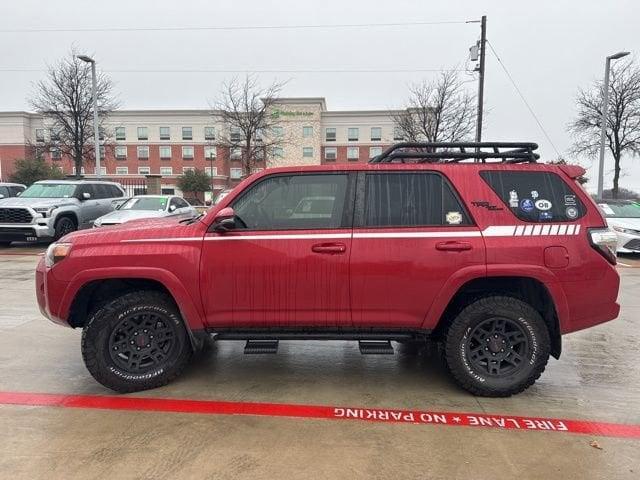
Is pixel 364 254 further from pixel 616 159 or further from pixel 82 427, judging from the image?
pixel 616 159

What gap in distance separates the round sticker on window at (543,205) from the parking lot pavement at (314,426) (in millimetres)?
1536

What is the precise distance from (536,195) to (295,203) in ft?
6.29

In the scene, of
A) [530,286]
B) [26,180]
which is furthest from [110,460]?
[26,180]

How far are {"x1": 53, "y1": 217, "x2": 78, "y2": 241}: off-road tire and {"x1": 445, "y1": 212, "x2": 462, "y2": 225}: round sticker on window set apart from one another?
1187 cm

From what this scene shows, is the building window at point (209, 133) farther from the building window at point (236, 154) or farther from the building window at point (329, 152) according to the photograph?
the building window at point (329, 152)

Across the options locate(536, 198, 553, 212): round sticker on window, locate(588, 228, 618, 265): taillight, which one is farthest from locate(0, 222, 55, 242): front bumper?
locate(588, 228, 618, 265): taillight

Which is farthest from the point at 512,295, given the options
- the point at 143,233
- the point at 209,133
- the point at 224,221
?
the point at 209,133

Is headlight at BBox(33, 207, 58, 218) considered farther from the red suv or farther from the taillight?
the taillight

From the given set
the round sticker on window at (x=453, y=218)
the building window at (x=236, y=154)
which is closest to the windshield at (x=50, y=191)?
the round sticker on window at (x=453, y=218)

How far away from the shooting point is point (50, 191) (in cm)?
1403

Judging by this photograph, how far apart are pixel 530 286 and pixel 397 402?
1436 mm

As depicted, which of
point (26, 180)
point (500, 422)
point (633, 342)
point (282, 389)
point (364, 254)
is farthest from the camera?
point (26, 180)

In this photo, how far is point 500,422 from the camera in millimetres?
3502

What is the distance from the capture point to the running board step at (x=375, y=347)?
383cm
